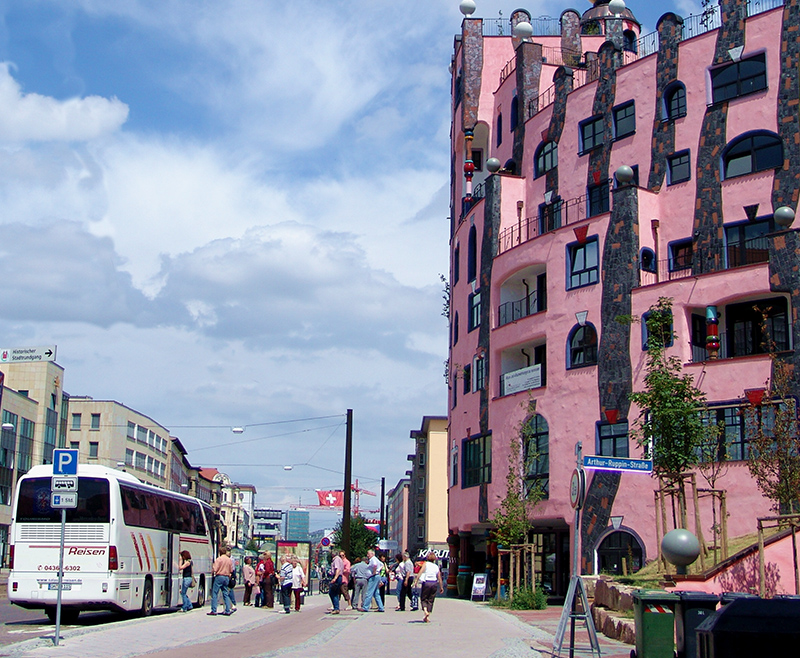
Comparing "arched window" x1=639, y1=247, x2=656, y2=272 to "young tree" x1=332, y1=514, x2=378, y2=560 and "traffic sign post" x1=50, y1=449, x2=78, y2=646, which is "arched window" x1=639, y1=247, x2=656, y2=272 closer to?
"traffic sign post" x1=50, y1=449, x2=78, y2=646

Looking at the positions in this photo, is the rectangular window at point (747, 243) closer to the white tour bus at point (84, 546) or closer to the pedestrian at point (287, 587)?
the pedestrian at point (287, 587)

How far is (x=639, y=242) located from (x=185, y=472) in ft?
350

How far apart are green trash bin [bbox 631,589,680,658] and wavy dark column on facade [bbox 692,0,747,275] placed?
2306 centimetres

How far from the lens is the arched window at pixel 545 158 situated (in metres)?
41.1

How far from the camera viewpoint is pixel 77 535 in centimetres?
2150

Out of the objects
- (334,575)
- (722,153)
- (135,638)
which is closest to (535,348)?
(722,153)

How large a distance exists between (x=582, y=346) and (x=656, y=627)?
76.5ft

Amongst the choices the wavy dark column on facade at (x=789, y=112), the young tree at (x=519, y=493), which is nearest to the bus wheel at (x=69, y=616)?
the young tree at (x=519, y=493)

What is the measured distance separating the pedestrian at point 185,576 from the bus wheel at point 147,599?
138 cm

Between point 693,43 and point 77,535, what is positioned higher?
point 693,43

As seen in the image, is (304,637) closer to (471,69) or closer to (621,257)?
(621,257)

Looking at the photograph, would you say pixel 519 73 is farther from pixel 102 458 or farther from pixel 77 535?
pixel 102 458

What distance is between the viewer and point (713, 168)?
34469mm

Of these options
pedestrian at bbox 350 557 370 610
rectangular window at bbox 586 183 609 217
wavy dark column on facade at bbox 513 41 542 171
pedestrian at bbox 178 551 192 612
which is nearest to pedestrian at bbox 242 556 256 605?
pedestrian at bbox 350 557 370 610
